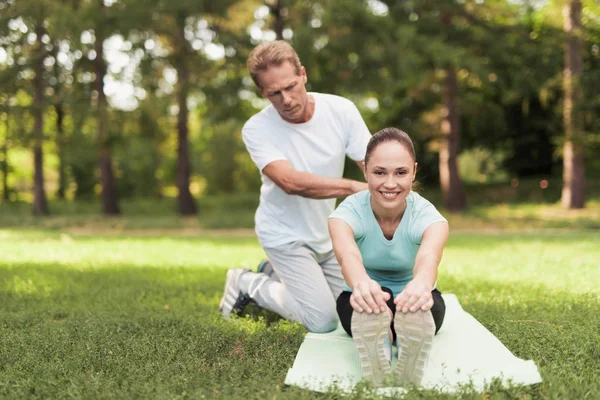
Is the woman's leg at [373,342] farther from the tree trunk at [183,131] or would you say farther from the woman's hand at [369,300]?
the tree trunk at [183,131]

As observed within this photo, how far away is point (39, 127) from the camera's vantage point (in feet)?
61.8

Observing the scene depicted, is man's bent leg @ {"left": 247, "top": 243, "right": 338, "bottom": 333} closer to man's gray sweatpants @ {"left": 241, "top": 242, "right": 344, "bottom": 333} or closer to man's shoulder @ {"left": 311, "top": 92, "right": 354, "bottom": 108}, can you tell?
man's gray sweatpants @ {"left": 241, "top": 242, "right": 344, "bottom": 333}

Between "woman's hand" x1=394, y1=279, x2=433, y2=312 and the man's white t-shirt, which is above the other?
the man's white t-shirt

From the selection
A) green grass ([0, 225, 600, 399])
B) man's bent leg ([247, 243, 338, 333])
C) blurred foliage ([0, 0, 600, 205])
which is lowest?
green grass ([0, 225, 600, 399])

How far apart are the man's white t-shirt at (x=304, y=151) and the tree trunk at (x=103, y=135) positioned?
14.1 metres

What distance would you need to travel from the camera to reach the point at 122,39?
17.3 meters

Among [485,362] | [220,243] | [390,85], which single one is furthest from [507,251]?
[390,85]

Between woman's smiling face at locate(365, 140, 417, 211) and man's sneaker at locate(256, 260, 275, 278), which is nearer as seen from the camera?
woman's smiling face at locate(365, 140, 417, 211)

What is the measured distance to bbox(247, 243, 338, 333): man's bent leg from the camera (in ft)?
13.5

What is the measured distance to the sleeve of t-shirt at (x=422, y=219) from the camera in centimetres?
330

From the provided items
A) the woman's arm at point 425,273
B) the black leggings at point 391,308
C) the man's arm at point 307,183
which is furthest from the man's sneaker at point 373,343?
the man's arm at point 307,183

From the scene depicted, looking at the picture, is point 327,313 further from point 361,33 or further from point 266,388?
point 361,33

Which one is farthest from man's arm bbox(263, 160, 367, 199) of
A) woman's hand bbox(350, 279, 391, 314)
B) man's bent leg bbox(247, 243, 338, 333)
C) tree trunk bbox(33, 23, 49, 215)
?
tree trunk bbox(33, 23, 49, 215)

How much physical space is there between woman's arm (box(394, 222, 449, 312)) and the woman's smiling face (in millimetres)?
245
